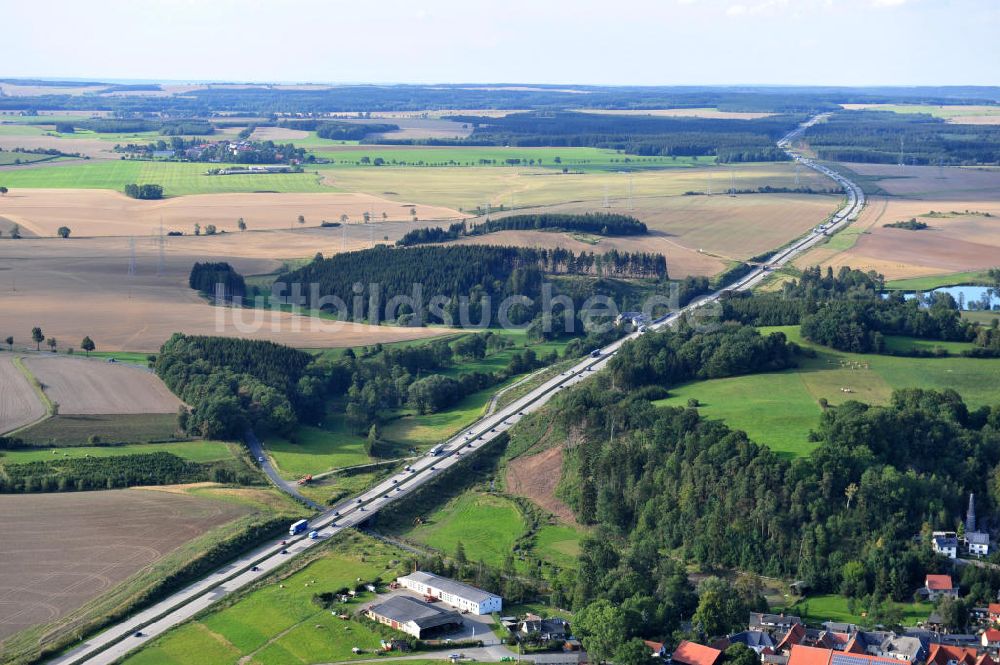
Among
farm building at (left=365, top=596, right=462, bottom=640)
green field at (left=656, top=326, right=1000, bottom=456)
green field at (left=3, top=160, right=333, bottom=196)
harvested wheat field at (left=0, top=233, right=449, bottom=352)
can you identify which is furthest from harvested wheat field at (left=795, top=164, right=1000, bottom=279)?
farm building at (left=365, top=596, right=462, bottom=640)

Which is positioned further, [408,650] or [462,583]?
[462,583]

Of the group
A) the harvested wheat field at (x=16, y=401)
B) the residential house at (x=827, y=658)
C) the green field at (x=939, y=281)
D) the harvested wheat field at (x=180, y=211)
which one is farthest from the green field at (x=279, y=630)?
the harvested wheat field at (x=180, y=211)

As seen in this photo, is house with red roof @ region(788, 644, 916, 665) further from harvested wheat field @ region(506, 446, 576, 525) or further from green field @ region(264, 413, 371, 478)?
green field @ region(264, 413, 371, 478)

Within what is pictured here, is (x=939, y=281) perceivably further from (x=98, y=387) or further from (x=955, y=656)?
(x=955, y=656)

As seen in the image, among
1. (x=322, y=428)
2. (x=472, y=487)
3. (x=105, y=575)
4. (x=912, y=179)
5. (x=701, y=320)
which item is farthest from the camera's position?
(x=912, y=179)

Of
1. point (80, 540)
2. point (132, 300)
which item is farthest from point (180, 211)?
point (80, 540)

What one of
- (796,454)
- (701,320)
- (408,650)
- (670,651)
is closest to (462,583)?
(408,650)

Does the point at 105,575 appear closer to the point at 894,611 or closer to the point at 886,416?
the point at 894,611
